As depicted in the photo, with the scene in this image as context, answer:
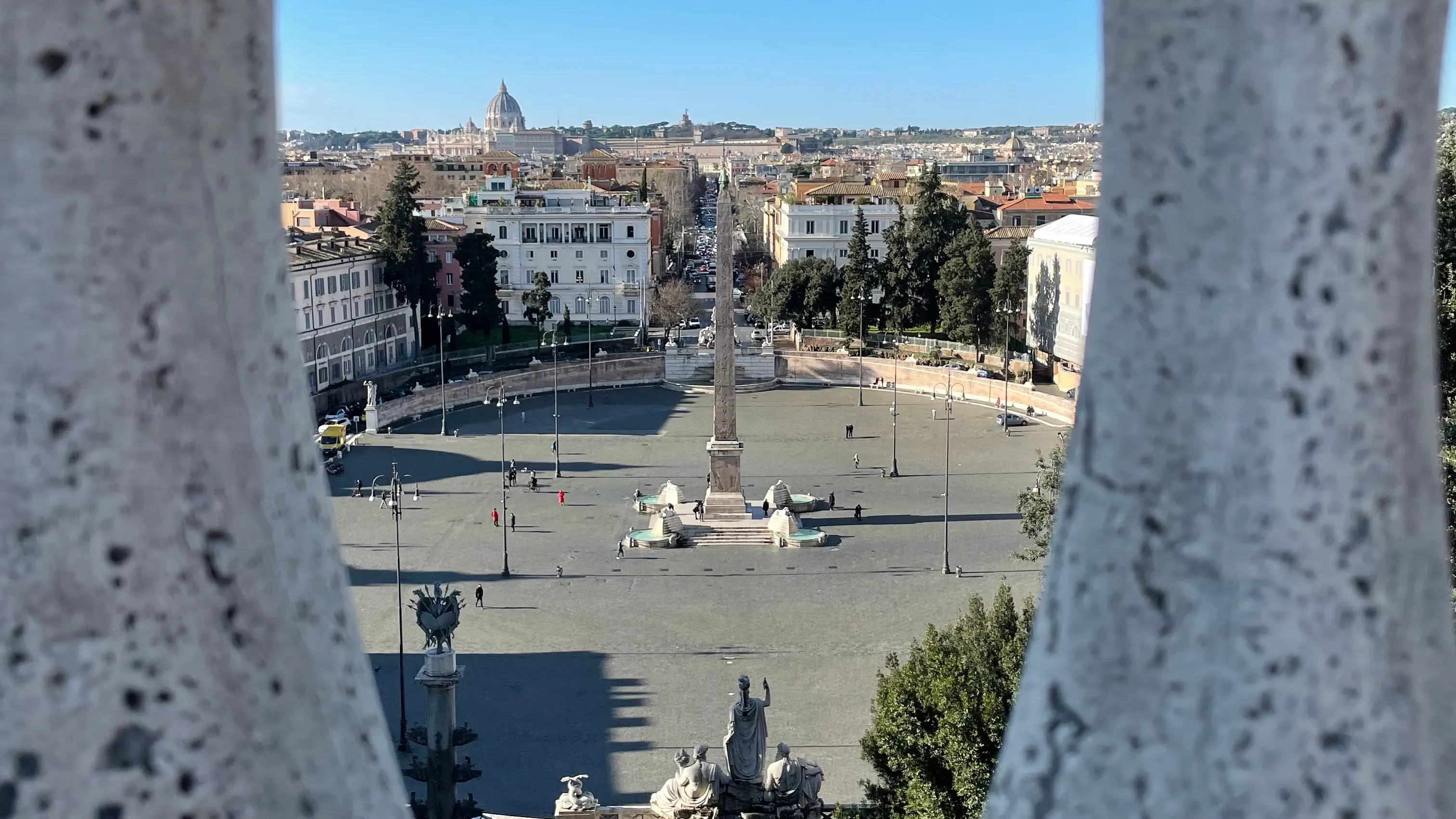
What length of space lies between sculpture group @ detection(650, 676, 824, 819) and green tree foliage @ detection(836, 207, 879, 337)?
3411 cm

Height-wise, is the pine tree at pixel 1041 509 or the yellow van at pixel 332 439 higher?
the pine tree at pixel 1041 509

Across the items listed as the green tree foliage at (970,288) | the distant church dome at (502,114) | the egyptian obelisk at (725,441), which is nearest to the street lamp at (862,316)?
the green tree foliage at (970,288)

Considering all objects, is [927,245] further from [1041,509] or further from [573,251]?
[1041,509]

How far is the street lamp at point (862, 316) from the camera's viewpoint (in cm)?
4378

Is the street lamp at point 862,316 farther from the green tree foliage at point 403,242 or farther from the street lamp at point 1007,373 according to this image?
the green tree foliage at point 403,242

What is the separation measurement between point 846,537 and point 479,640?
8.14 meters

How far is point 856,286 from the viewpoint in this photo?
152 ft

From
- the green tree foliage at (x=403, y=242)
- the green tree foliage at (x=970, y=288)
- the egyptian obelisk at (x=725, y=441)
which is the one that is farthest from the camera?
the green tree foliage at (x=970, y=288)

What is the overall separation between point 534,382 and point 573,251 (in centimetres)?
1076

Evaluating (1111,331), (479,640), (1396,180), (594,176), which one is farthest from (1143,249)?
(594,176)

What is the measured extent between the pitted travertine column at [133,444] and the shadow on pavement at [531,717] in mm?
13015

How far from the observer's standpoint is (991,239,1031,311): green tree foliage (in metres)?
42.9

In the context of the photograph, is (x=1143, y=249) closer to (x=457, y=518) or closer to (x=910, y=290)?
(x=457, y=518)

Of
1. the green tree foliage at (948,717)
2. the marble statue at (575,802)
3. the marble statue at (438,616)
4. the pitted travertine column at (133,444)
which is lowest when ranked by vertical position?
the marble statue at (575,802)
